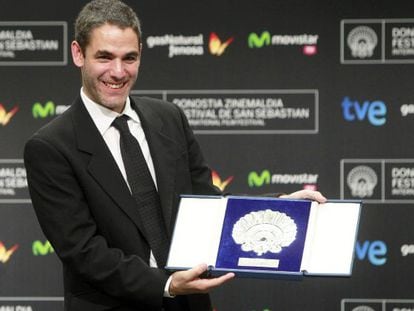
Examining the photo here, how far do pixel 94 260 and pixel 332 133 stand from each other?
2478 mm

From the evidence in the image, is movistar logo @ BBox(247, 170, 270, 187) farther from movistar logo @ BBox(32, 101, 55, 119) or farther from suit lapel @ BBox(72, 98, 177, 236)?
suit lapel @ BBox(72, 98, 177, 236)

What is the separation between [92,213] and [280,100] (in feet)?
7.64

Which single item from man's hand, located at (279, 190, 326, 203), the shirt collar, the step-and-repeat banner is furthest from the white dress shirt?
the step-and-repeat banner

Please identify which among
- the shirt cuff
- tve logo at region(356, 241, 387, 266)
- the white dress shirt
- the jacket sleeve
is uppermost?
the white dress shirt

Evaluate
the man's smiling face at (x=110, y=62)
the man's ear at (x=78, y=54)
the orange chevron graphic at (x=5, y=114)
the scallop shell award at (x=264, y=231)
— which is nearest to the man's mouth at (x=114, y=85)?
the man's smiling face at (x=110, y=62)

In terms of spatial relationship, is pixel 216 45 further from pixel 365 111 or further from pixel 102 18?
pixel 102 18

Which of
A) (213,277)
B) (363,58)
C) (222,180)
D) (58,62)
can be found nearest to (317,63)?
(363,58)

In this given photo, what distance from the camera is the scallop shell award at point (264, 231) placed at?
8.39 ft

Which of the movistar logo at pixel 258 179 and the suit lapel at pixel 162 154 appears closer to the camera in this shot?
the suit lapel at pixel 162 154

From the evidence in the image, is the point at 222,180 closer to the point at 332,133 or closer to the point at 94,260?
the point at 332,133

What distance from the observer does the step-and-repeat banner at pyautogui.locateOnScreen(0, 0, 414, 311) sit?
4.71 meters

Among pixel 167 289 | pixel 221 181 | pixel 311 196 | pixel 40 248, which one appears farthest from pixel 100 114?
pixel 40 248

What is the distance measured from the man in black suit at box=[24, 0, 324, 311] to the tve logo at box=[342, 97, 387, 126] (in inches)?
90.3

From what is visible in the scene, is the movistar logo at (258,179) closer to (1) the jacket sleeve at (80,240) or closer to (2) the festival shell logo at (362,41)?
(2) the festival shell logo at (362,41)
